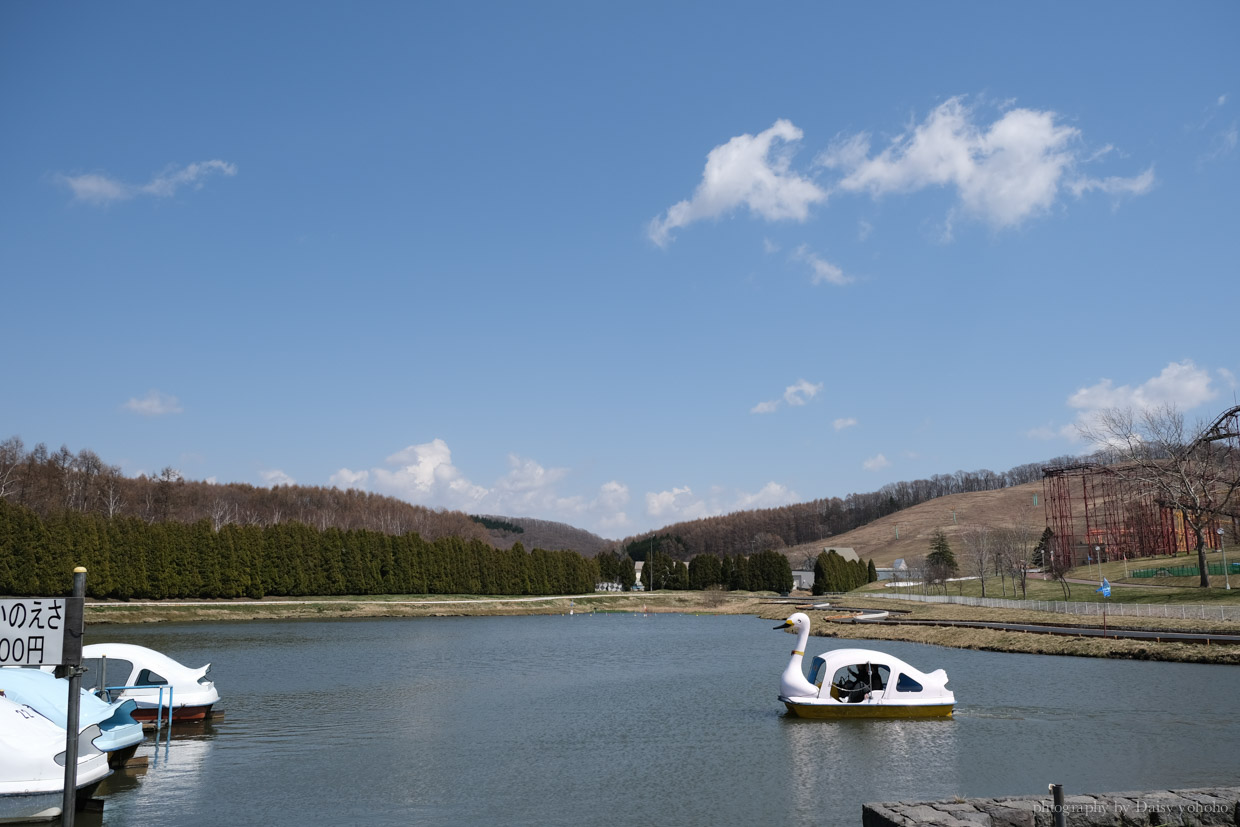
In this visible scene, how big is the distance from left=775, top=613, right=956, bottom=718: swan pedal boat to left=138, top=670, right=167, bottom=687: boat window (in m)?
18.2

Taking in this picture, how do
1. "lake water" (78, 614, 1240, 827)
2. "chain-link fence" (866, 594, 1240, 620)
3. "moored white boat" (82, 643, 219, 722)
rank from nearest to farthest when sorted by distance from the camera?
1. "lake water" (78, 614, 1240, 827)
2. "moored white boat" (82, 643, 219, 722)
3. "chain-link fence" (866, 594, 1240, 620)

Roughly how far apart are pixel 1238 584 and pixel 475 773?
57617mm

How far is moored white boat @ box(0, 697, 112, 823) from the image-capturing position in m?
15.2

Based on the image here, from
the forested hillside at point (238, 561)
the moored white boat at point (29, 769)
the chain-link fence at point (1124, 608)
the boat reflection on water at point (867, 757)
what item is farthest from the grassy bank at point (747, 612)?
the moored white boat at point (29, 769)

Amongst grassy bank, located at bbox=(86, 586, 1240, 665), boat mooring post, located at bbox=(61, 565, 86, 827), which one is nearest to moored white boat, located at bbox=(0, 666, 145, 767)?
boat mooring post, located at bbox=(61, 565, 86, 827)

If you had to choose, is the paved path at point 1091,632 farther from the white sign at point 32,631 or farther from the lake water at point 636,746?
the white sign at point 32,631

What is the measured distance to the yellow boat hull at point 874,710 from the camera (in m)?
25.8

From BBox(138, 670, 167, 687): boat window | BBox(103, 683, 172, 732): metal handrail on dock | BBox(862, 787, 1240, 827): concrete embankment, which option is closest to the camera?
BBox(862, 787, 1240, 827): concrete embankment

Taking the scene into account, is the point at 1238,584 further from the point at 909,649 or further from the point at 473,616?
the point at 473,616

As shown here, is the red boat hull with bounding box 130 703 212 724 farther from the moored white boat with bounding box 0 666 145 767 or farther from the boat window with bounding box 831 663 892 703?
the boat window with bounding box 831 663 892 703

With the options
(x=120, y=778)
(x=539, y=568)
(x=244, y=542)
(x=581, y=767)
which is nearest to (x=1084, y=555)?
(x=539, y=568)

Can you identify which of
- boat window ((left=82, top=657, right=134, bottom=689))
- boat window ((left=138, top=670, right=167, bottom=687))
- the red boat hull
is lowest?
the red boat hull

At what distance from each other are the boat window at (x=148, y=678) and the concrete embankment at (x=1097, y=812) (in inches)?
833

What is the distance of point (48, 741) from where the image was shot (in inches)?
618
